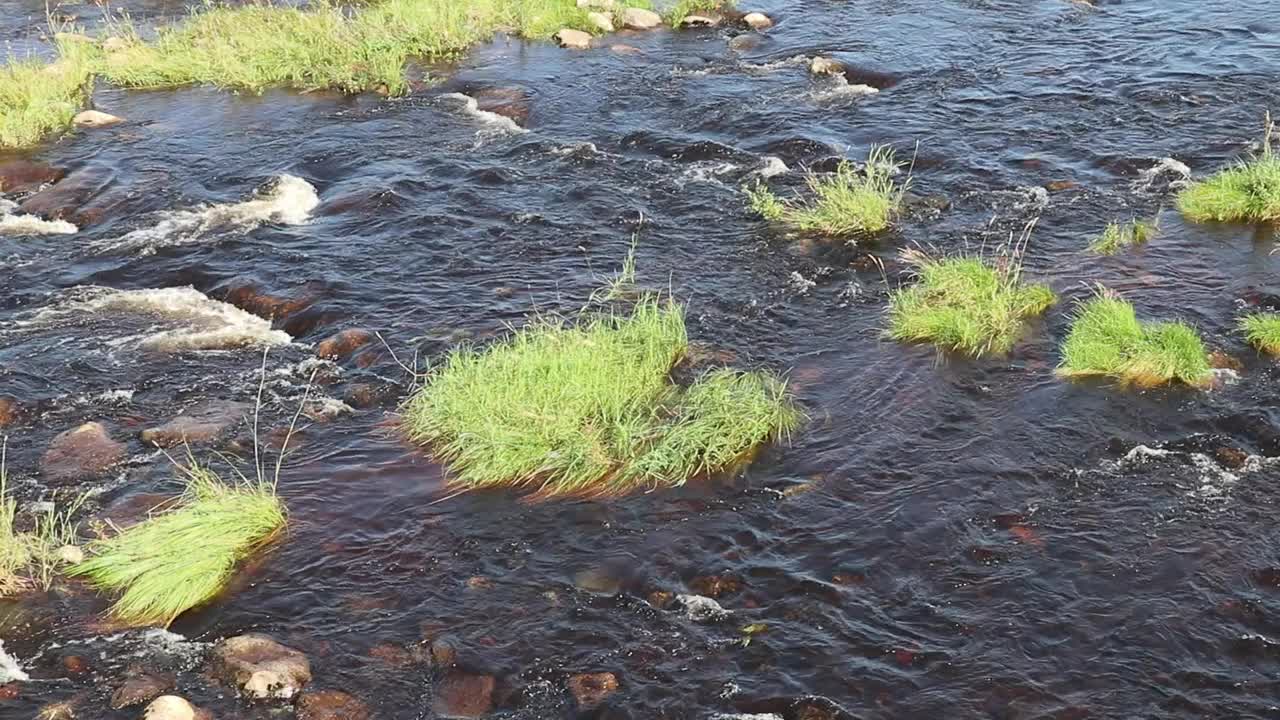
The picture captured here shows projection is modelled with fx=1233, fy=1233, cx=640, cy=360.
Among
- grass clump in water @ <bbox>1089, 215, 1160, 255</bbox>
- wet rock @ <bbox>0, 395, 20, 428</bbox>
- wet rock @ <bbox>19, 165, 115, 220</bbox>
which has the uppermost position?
wet rock @ <bbox>19, 165, 115, 220</bbox>

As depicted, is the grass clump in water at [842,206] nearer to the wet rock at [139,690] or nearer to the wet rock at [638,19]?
the wet rock at [638,19]

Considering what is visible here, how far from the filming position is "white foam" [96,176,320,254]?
14.9 meters

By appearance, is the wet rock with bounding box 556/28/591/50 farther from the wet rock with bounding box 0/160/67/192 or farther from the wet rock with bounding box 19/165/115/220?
the wet rock with bounding box 0/160/67/192

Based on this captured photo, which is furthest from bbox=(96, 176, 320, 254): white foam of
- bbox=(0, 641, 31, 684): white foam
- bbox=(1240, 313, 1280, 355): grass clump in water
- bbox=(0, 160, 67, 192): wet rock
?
bbox=(1240, 313, 1280, 355): grass clump in water

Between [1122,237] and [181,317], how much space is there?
1015 centimetres

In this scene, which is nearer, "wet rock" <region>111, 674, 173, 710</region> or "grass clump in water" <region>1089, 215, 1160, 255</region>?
"wet rock" <region>111, 674, 173, 710</region>

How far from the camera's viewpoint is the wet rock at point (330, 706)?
7559 mm

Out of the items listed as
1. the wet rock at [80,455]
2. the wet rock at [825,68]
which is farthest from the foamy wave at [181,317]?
the wet rock at [825,68]

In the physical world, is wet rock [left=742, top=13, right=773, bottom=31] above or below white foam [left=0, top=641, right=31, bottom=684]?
above

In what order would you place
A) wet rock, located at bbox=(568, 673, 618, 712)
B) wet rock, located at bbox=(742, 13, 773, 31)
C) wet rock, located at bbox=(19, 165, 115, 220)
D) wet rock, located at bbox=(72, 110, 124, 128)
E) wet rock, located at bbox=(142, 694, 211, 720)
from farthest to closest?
1. wet rock, located at bbox=(742, 13, 773, 31)
2. wet rock, located at bbox=(72, 110, 124, 128)
3. wet rock, located at bbox=(19, 165, 115, 220)
4. wet rock, located at bbox=(568, 673, 618, 712)
5. wet rock, located at bbox=(142, 694, 211, 720)

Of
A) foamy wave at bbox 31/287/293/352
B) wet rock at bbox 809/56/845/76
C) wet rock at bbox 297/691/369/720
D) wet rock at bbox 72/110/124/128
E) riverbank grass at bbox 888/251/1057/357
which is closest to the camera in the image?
wet rock at bbox 297/691/369/720

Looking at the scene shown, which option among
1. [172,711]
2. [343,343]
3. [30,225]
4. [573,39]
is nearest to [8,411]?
[343,343]

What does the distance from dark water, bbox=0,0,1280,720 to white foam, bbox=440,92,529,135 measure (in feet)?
0.74

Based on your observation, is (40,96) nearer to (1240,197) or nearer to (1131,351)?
(1131,351)
